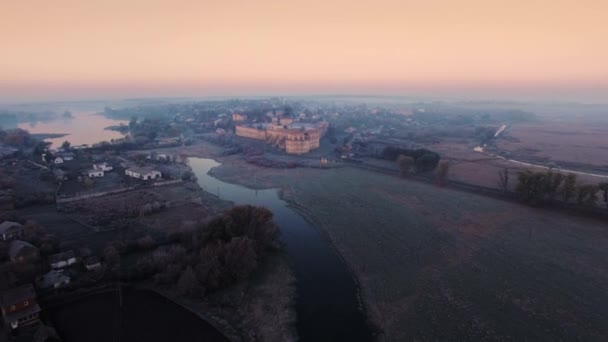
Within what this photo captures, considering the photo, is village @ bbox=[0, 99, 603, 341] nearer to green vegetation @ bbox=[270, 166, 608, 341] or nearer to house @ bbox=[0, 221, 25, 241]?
house @ bbox=[0, 221, 25, 241]

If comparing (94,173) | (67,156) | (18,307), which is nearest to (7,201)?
(94,173)

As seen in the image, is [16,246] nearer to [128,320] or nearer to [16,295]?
[16,295]

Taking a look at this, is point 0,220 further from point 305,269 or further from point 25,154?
point 25,154

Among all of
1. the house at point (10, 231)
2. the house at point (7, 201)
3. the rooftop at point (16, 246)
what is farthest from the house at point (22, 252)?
the house at point (7, 201)

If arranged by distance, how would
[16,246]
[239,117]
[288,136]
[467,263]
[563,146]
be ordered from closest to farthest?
[16,246]
[467,263]
[288,136]
[563,146]
[239,117]

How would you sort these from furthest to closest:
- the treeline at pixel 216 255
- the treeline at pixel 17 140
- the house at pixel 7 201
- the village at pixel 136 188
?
the treeline at pixel 17 140 < the house at pixel 7 201 < the village at pixel 136 188 < the treeline at pixel 216 255

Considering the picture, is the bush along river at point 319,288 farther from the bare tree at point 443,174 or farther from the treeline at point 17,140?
the treeline at point 17,140

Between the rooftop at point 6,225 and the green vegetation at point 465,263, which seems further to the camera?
the rooftop at point 6,225

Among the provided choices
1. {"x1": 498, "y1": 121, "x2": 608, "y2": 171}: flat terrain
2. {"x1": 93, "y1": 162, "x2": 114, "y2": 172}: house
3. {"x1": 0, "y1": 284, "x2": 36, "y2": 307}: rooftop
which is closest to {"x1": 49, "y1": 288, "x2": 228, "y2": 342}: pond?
{"x1": 0, "y1": 284, "x2": 36, "y2": 307}: rooftop
